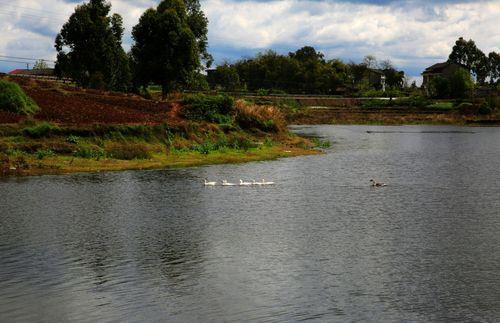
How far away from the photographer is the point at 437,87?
18175 cm

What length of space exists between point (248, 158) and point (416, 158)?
17999 mm

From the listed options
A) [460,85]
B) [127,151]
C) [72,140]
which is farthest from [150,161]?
[460,85]

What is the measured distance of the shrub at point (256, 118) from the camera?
241 feet

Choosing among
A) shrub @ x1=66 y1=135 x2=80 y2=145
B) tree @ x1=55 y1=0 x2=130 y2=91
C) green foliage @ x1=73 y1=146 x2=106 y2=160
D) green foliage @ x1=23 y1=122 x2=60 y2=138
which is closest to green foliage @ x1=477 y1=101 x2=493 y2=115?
tree @ x1=55 y1=0 x2=130 y2=91

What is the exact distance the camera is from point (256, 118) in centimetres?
7456

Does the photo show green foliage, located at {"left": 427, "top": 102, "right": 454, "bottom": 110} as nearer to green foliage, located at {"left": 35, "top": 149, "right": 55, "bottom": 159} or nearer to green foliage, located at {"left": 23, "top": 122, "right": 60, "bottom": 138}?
green foliage, located at {"left": 23, "top": 122, "right": 60, "bottom": 138}

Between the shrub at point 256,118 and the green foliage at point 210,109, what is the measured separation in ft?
4.96

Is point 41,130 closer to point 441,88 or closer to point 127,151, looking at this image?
point 127,151

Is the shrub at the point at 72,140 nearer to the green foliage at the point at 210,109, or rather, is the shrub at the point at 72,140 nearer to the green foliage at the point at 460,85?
the green foliage at the point at 210,109

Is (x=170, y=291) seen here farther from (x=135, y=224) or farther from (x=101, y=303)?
(x=135, y=224)

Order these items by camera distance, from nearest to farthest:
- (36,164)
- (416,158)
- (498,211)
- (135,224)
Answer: (135,224) → (498,211) → (36,164) → (416,158)

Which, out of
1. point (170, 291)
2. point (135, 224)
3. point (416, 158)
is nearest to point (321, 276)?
point (170, 291)

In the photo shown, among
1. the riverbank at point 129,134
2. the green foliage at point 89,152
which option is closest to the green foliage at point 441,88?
the riverbank at point 129,134

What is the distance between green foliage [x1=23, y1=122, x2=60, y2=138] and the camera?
2071 inches
